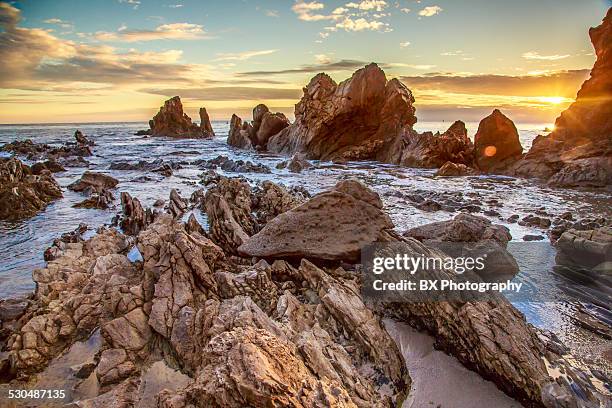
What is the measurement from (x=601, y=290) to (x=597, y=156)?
22857 mm

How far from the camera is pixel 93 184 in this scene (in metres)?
22.2

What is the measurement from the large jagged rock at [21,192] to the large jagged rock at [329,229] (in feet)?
42.6

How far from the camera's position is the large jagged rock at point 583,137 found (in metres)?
25.3

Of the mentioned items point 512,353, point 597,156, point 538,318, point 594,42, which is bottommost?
point 538,318

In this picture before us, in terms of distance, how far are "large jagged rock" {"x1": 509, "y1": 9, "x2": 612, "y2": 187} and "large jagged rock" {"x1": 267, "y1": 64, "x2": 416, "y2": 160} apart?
51.7ft

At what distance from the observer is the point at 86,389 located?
16.9 feet

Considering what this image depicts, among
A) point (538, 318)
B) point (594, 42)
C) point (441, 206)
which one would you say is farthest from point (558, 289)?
point (594, 42)

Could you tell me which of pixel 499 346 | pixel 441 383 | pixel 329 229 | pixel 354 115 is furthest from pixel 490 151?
pixel 441 383

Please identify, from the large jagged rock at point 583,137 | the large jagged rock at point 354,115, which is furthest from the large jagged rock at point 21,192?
the large jagged rock at point 583,137

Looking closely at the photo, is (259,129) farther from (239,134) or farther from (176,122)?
(176,122)

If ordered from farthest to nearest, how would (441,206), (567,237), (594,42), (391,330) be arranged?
(594,42)
(441,206)
(567,237)
(391,330)

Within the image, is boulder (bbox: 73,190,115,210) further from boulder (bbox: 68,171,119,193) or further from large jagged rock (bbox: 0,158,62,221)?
boulder (bbox: 68,171,119,193)

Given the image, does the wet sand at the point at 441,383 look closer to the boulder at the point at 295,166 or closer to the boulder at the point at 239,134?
the boulder at the point at 295,166

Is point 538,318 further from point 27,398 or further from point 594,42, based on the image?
point 594,42
